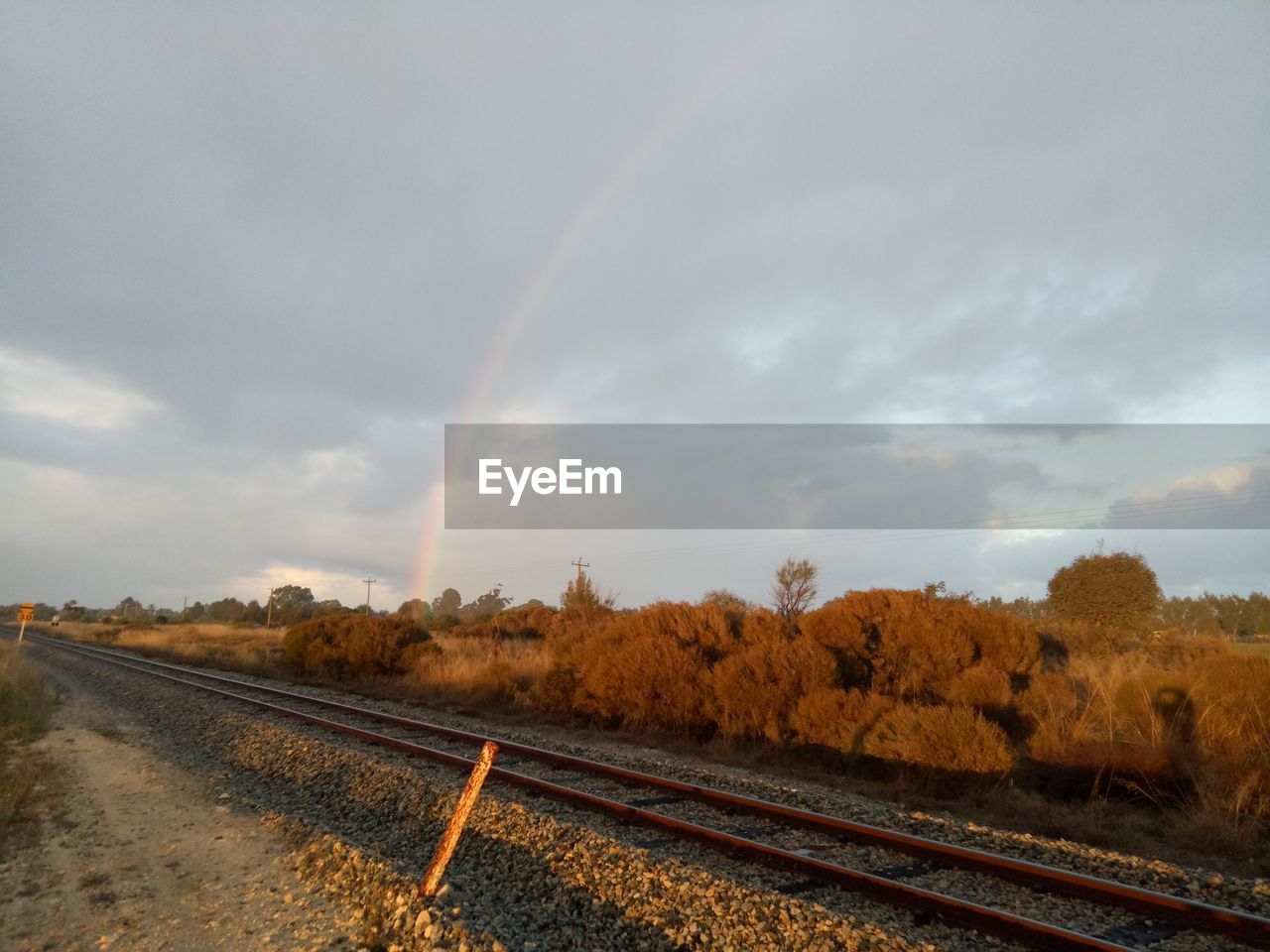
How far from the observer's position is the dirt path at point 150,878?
19.5 ft

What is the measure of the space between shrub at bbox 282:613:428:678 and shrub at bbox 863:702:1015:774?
20.5 meters

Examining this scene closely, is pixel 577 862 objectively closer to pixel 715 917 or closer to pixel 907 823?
pixel 715 917

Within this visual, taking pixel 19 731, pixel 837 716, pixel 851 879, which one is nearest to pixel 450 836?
pixel 851 879

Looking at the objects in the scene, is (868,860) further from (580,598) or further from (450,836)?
(580,598)

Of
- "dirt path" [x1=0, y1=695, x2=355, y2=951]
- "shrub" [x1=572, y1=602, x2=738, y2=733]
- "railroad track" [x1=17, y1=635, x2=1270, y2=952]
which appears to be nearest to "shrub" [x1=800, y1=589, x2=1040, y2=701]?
"shrub" [x1=572, y1=602, x2=738, y2=733]

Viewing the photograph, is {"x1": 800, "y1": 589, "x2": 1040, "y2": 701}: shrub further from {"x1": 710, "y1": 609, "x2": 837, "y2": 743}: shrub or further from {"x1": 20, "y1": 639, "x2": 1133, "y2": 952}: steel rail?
{"x1": 20, "y1": 639, "x2": 1133, "y2": 952}: steel rail

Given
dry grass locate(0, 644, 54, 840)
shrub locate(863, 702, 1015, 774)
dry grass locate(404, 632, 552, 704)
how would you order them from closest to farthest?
dry grass locate(0, 644, 54, 840), shrub locate(863, 702, 1015, 774), dry grass locate(404, 632, 552, 704)

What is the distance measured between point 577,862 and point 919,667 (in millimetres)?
10008

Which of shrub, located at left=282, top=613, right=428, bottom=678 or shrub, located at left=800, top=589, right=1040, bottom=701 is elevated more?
shrub, located at left=800, top=589, right=1040, bottom=701

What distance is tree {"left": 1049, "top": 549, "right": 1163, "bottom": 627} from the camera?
29.7 meters

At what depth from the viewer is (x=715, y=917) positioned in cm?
574

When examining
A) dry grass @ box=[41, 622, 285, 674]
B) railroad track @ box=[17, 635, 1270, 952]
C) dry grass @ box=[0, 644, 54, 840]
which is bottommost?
dry grass @ box=[41, 622, 285, 674]

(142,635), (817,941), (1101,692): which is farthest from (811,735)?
(142,635)

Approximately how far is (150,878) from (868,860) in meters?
7.04
